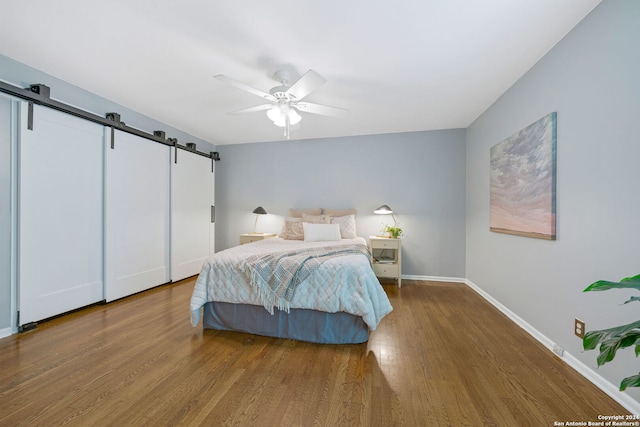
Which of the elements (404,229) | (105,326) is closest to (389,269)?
(404,229)

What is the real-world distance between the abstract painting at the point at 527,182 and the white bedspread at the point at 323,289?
1.51m

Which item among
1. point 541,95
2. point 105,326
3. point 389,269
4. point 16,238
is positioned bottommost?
point 105,326

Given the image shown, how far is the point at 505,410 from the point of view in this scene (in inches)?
58.1

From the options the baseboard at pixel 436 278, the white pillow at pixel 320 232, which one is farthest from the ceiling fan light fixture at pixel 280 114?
the baseboard at pixel 436 278

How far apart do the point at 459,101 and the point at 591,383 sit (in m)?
2.85

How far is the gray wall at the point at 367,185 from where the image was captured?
426 cm

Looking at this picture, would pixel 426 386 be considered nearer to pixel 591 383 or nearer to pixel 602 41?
pixel 591 383

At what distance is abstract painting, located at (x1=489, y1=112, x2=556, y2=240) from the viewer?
2.15 meters

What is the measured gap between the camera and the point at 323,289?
2229 mm

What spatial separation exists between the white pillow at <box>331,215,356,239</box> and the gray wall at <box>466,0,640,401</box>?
2.13 meters

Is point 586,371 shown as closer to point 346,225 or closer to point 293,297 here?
point 293,297

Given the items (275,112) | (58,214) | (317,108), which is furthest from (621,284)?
(58,214)

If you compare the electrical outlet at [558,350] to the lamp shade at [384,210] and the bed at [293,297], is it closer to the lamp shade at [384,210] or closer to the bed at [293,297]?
the bed at [293,297]

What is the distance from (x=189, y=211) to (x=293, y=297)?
302 cm
